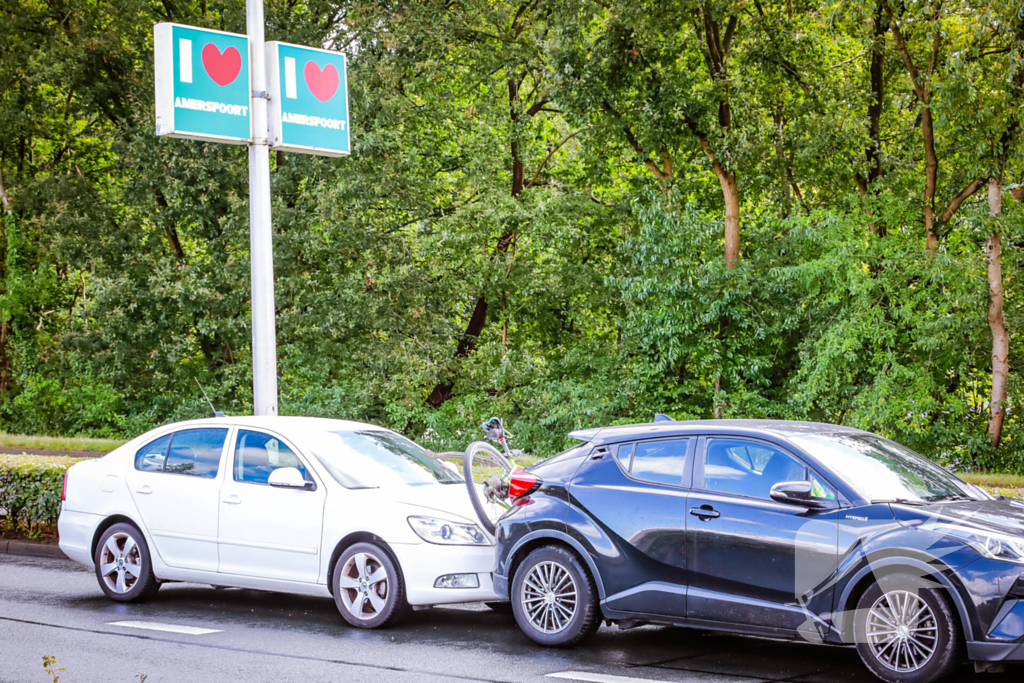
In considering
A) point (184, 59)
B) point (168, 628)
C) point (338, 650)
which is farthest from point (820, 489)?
point (184, 59)

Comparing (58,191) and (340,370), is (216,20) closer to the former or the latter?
(58,191)

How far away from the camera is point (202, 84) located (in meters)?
11.7

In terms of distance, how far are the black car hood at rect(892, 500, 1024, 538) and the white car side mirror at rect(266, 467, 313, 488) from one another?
4490 millimetres

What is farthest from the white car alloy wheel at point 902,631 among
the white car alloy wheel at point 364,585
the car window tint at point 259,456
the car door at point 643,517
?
the car window tint at point 259,456

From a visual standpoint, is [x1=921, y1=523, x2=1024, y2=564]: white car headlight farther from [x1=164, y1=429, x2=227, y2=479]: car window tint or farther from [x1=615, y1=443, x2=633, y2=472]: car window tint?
[x1=164, y1=429, x2=227, y2=479]: car window tint

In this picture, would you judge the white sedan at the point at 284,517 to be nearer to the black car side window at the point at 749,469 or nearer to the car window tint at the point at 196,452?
the car window tint at the point at 196,452

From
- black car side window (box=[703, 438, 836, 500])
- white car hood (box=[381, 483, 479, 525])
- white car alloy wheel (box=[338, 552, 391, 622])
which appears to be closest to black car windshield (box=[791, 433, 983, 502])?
black car side window (box=[703, 438, 836, 500])

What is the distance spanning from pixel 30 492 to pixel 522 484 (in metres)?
7.48

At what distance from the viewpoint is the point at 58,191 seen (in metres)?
32.6

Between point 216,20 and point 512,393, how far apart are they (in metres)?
13.1

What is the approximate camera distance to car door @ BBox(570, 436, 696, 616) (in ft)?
23.8

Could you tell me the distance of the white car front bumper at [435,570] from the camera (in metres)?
8.25

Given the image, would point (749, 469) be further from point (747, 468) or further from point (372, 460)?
point (372, 460)

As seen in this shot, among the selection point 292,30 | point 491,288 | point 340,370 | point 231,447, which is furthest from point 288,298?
point 231,447
